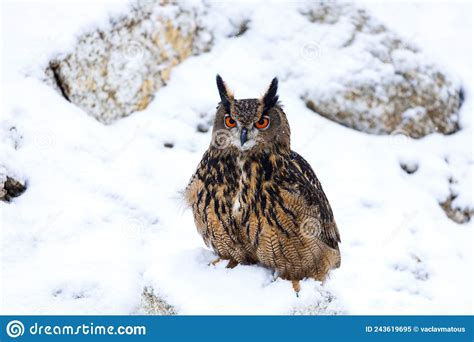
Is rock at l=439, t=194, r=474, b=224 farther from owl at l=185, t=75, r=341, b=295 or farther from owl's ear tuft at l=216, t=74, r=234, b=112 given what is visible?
owl's ear tuft at l=216, t=74, r=234, b=112

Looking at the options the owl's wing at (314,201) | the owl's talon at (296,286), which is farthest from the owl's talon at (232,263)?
the owl's wing at (314,201)

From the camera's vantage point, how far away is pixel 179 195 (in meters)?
5.85

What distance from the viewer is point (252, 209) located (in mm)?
4031

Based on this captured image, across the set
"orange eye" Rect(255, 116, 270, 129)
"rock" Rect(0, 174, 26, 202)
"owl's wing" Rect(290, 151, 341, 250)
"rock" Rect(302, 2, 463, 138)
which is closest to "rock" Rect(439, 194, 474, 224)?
"rock" Rect(302, 2, 463, 138)

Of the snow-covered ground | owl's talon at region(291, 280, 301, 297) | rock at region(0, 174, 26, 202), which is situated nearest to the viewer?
owl's talon at region(291, 280, 301, 297)

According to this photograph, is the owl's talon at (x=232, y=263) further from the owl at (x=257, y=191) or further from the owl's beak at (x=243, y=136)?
the owl's beak at (x=243, y=136)

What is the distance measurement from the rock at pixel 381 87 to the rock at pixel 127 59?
1.42m

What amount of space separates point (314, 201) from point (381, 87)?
123 inches

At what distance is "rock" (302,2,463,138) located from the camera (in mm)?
6926

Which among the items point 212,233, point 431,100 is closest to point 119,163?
point 212,233

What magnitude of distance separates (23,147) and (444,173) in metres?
4.04

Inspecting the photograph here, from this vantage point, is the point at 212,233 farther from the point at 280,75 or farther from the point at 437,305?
the point at 280,75

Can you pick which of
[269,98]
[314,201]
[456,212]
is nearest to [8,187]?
[269,98]

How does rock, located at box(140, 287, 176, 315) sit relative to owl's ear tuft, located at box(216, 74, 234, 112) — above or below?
below
